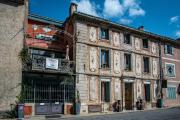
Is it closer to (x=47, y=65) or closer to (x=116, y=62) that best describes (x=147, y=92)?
(x=116, y=62)

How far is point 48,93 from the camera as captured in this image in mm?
17516

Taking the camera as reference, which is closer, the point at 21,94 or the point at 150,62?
the point at 21,94

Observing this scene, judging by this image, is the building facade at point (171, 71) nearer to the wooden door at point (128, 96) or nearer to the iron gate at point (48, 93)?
the wooden door at point (128, 96)

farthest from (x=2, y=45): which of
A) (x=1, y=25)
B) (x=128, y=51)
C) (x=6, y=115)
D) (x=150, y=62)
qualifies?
(x=150, y=62)

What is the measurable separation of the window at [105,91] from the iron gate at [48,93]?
10.5 feet

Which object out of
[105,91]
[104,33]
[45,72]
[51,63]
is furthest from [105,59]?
[45,72]

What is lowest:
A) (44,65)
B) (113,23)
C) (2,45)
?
(44,65)

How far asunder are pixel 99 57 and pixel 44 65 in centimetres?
552

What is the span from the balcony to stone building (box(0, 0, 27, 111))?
0.83 meters

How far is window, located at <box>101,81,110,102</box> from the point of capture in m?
20.4

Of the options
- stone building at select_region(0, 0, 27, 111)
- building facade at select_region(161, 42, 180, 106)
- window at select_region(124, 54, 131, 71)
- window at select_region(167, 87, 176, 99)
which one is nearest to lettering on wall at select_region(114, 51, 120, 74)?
window at select_region(124, 54, 131, 71)

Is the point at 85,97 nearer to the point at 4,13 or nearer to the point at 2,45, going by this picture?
the point at 2,45

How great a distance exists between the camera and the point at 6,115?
15.1 m


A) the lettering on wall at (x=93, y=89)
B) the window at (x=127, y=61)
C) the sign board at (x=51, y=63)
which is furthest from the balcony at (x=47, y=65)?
the window at (x=127, y=61)
